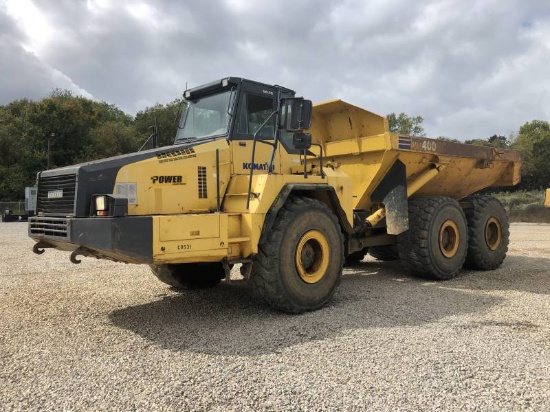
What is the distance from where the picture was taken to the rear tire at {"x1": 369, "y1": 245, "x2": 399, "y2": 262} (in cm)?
982

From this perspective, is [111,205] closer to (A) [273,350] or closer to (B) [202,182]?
(B) [202,182]

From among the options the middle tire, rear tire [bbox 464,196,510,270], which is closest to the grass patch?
rear tire [bbox 464,196,510,270]

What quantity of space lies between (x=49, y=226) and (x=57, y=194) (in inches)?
13.9

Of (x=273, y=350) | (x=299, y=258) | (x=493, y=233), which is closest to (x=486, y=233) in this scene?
(x=493, y=233)

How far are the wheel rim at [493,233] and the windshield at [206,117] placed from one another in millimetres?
6071

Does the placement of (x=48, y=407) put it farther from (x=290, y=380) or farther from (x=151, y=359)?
(x=290, y=380)

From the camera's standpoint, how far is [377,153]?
7.65 meters

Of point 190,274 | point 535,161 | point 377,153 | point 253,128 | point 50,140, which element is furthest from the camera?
point 535,161

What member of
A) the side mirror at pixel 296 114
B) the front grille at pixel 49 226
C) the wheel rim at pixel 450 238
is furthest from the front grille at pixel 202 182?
the wheel rim at pixel 450 238

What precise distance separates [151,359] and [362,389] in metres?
1.82

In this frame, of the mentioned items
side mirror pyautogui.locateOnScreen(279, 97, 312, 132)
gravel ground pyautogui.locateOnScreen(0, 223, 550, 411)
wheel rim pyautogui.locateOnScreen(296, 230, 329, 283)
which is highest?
side mirror pyautogui.locateOnScreen(279, 97, 312, 132)

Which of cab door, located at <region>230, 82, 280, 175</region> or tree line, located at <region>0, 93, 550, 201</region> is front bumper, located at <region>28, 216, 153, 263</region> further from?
tree line, located at <region>0, 93, 550, 201</region>

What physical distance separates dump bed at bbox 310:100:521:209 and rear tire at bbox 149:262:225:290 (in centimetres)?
251

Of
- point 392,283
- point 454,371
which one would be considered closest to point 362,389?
point 454,371
